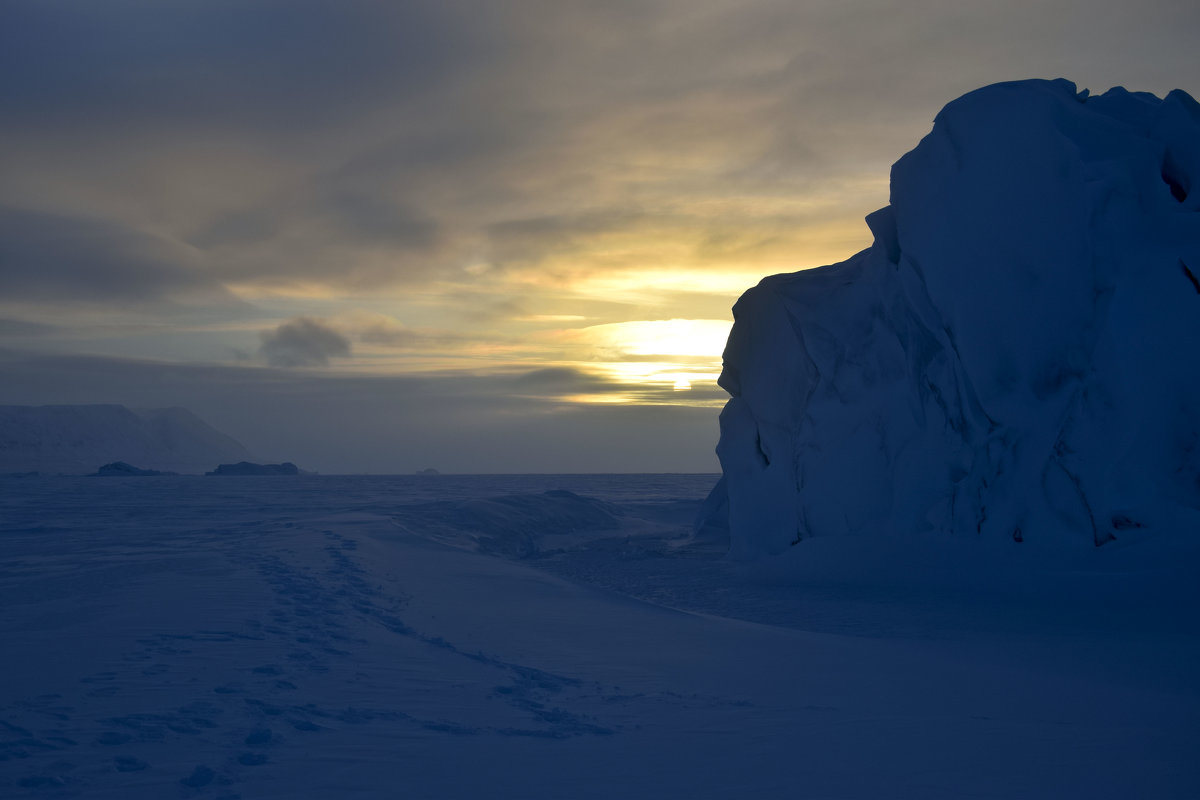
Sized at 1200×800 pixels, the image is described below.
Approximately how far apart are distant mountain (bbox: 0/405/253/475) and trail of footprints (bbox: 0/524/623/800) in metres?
118

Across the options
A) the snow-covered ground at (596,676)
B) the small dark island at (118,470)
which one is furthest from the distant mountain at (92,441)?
the snow-covered ground at (596,676)

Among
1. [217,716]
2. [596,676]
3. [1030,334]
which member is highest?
[1030,334]

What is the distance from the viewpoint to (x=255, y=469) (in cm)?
8288

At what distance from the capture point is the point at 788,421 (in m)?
14.5

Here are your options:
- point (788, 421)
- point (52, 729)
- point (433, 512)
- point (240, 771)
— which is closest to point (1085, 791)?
point (240, 771)

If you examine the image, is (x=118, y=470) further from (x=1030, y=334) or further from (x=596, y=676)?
(x=1030, y=334)

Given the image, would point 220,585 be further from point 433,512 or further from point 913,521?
point 433,512

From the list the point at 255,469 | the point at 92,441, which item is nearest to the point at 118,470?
the point at 255,469

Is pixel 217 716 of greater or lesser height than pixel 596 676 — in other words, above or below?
above

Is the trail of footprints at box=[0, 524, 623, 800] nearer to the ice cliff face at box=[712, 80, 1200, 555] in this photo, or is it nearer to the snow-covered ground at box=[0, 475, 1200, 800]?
the snow-covered ground at box=[0, 475, 1200, 800]

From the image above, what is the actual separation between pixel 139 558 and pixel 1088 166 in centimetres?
1424

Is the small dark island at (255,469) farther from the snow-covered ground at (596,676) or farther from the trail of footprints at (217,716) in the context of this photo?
the trail of footprints at (217,716)

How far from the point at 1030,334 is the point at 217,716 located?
1014 centimetres

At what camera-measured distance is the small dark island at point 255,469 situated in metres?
78.7
